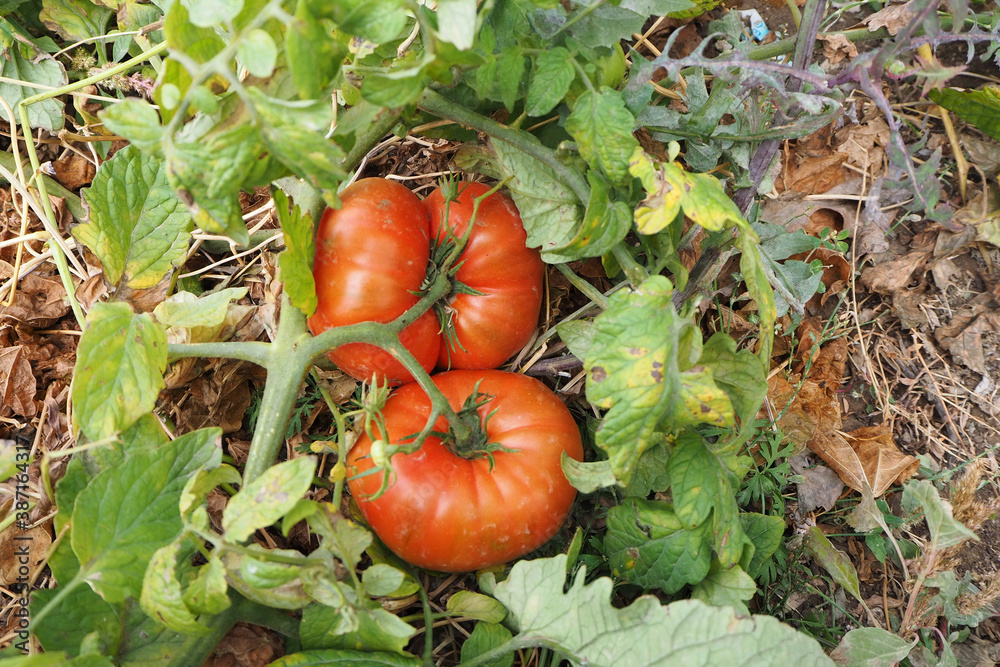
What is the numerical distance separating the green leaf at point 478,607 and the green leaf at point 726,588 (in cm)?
38

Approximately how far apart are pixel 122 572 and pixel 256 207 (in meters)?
0.94

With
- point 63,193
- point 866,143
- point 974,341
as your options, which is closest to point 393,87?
point 63,193

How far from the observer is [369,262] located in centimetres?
130

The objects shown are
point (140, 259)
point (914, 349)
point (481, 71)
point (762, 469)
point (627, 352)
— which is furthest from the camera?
point (914, 349)

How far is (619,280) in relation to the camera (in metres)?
1.67

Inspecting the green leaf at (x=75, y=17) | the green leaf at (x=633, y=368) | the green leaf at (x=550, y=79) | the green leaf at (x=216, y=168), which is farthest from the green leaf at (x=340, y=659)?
the green leaf at (x=75, y=17)

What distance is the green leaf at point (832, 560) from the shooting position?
1513 mm

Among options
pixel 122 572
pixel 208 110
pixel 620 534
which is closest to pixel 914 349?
pixel 620 534

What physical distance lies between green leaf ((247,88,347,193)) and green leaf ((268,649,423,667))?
83 centimetres

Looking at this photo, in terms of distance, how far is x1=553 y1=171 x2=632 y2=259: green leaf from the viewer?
119 centimetres

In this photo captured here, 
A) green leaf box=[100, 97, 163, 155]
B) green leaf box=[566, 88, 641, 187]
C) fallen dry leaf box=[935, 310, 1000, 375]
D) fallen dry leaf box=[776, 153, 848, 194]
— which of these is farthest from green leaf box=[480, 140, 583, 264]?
fallen dry leaf box=[935, 310, 1000, 375]

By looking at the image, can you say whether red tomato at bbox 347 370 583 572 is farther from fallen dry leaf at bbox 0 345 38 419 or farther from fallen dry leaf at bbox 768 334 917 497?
fallen dry leaf at bbox 0 345 38 419

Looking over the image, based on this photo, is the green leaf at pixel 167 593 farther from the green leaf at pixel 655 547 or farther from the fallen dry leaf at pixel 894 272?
the fallen dry leaf at pixel 894 272

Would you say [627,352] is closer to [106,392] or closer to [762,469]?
[762,469]
